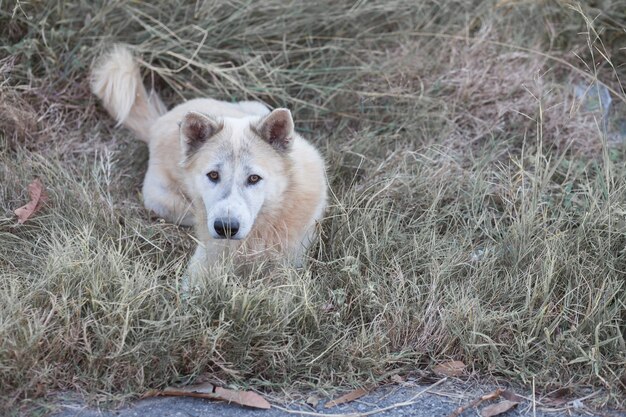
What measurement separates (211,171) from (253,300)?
31.7 inches

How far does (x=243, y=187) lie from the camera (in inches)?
152

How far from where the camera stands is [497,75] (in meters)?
5.52

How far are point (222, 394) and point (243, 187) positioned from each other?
1.09m

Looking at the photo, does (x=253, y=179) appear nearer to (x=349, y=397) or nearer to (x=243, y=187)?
(x=243, y=187)

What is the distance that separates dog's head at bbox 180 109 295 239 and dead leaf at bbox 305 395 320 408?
34.6 inches

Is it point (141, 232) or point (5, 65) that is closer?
point (141, 232)

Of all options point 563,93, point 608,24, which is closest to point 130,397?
point 563,93

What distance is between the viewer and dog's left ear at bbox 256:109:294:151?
395 centimetres

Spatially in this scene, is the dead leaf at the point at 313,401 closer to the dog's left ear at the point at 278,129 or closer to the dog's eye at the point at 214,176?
the dog's eye at the point at 214,176

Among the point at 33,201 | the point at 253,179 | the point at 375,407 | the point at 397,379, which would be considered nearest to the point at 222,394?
the point at 375,407

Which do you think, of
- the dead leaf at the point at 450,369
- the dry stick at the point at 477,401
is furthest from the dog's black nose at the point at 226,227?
the dry stick at the point at 477,401

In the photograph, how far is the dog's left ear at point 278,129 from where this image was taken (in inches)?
155

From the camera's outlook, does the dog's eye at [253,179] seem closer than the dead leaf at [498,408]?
No

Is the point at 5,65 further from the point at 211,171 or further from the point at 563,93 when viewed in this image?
the point at 563,93
